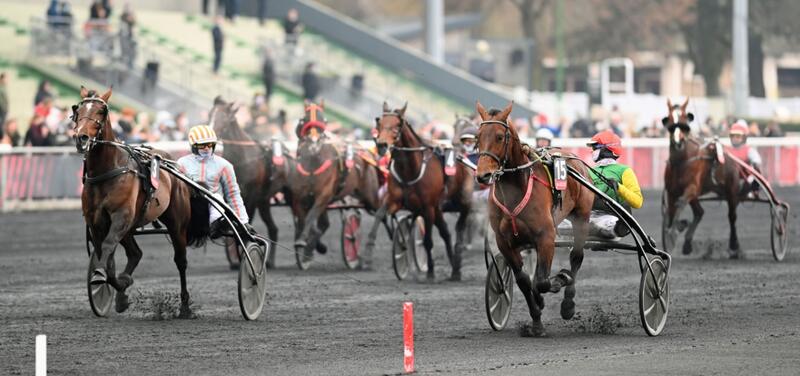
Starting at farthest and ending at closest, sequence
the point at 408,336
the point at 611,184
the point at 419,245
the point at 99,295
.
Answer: the point at 419,245 < the point at 99,295 < the point at 611,184 < the point at 408,336

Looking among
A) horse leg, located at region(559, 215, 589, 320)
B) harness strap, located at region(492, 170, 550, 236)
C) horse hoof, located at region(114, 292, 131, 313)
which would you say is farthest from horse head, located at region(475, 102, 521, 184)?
horse hoof, located at region(114, 292, 131, 313)

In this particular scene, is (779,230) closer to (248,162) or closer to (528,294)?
→ (248,162)

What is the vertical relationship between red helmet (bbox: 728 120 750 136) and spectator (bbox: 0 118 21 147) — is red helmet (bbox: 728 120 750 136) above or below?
below

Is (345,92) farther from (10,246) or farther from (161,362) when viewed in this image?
(161,362)

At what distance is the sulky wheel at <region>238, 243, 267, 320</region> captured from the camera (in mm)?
13734

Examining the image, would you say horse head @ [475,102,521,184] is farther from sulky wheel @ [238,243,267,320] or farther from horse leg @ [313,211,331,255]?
horse leg @ [313,211,331,255]

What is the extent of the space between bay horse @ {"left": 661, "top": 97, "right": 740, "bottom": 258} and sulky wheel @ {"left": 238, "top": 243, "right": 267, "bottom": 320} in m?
7.52

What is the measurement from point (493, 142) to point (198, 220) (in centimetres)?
336

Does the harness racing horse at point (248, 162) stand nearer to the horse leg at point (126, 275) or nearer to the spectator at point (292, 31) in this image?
the horse leg at point (126, 275)

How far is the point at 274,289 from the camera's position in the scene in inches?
662

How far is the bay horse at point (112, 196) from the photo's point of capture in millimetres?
13211

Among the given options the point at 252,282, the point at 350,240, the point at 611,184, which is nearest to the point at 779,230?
the point at 350,240

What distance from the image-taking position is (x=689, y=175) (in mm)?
20484

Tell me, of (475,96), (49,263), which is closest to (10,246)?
(49,263)
